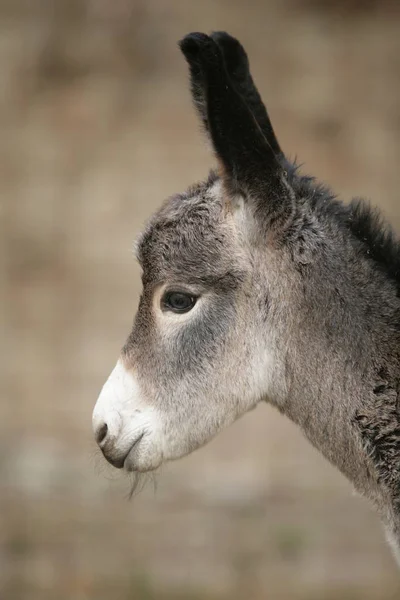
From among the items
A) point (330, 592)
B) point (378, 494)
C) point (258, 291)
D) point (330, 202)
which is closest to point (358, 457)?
point (378, 494)

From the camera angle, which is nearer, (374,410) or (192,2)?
(374,410)

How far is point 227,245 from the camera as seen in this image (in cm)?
409

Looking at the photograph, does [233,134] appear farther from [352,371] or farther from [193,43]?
[352,371]

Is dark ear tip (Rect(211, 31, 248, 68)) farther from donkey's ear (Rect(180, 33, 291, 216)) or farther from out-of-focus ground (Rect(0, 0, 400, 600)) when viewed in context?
out-of-focus ground (Rect(0, 0, 400, 600))

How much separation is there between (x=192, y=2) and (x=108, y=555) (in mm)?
6327

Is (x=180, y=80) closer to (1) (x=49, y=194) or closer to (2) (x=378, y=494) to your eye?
(1) (x=49, y=194)

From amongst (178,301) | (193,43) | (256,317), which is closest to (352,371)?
(256,317)

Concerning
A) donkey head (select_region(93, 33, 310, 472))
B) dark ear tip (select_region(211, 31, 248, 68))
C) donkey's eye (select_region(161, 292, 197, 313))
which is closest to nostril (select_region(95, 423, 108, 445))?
donkey head (select_region(93, 33, 310, 472))

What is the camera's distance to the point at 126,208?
36.3 ft

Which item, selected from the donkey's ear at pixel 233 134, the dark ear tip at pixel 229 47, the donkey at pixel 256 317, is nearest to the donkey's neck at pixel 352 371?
the donkey at pixel 256 317

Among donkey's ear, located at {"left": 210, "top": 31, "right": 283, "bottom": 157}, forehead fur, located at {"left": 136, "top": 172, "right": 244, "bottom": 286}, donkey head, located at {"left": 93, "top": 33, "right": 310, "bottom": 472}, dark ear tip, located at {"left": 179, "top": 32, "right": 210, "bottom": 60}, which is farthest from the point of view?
donkey's ear, located at {"left": 210, "top": 31, "right": 283, "bottom": 157}

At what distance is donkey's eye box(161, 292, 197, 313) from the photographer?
4125 millimetres

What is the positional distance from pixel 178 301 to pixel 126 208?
277 inches

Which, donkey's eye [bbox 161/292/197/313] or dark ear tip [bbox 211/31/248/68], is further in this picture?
dark ear tip [bbox 211/31/248/68]
